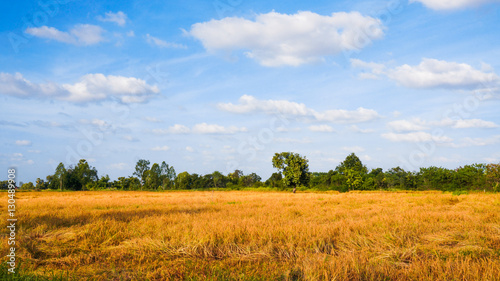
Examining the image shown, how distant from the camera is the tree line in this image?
5809 centimetres

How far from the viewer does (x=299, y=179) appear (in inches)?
2400

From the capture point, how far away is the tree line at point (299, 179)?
58094 mm

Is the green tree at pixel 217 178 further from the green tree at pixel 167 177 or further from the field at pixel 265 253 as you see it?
the field at pixel 265 253

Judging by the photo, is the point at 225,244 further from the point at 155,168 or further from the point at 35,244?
the point at 155,168

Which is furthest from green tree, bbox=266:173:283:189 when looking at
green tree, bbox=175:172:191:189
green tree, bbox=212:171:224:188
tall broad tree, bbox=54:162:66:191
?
tall broad tree, bbox=54:162:66:191

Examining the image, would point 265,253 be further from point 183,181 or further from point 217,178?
point 217,178

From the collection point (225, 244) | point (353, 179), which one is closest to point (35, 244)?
point (225, 244)

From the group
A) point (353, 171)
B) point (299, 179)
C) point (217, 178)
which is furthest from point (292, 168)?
point (217, 178)

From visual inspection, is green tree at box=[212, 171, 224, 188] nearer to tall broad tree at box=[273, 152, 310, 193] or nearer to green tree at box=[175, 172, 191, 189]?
green tree at box=[175, 172, 191, 189]

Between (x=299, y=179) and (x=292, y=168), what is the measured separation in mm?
2654

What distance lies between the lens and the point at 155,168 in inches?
4230

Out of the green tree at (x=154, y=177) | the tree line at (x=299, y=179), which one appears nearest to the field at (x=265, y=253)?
the tree line at (x=299, y=179)

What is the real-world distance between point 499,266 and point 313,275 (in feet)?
11.0

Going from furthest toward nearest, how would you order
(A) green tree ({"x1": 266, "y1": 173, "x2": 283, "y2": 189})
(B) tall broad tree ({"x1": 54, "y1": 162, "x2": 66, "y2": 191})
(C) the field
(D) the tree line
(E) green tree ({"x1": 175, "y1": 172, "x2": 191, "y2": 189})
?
(E) green tree ({"x1": 175, "y1": 172, "x2": 191, "y2": 189}), (B) tall broad tree ({"x1": 54, "y1": 162, "x2": 66, "y2": 191}), (A) green tree ({"x1": 266, "y1": 173, "x2": 283, "y2": 189}), (D) the tree line, (C) the field
